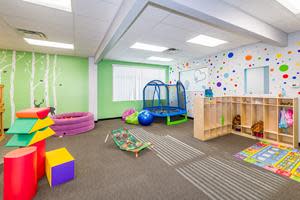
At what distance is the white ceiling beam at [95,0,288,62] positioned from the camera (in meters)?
1.58

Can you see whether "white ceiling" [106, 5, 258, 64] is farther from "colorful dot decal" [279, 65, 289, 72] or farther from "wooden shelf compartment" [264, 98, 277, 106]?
"wooden shelf compartment" [264, 98, 277, 106]

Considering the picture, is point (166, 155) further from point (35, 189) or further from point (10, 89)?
point (10, 89)

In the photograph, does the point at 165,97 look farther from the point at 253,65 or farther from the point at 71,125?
the point at 71,125

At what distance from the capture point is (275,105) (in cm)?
325

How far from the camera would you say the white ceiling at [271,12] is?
206cm

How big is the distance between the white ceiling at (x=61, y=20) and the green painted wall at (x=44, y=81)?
1170 mm

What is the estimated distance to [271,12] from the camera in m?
2.33

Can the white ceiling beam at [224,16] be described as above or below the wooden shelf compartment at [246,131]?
above

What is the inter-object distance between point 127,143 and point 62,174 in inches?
55.4

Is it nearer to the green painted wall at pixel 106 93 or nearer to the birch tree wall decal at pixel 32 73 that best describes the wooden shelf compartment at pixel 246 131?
the green painted wall at pixel 106 93

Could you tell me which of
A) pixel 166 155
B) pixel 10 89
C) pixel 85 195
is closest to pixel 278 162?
pixel 166 155

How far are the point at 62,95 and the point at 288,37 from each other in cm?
716

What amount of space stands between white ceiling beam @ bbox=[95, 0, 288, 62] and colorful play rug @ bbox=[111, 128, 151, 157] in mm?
2259

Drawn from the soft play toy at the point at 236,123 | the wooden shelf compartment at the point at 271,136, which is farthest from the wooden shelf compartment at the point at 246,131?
the wooden shelf compartment at the point at 271,136
